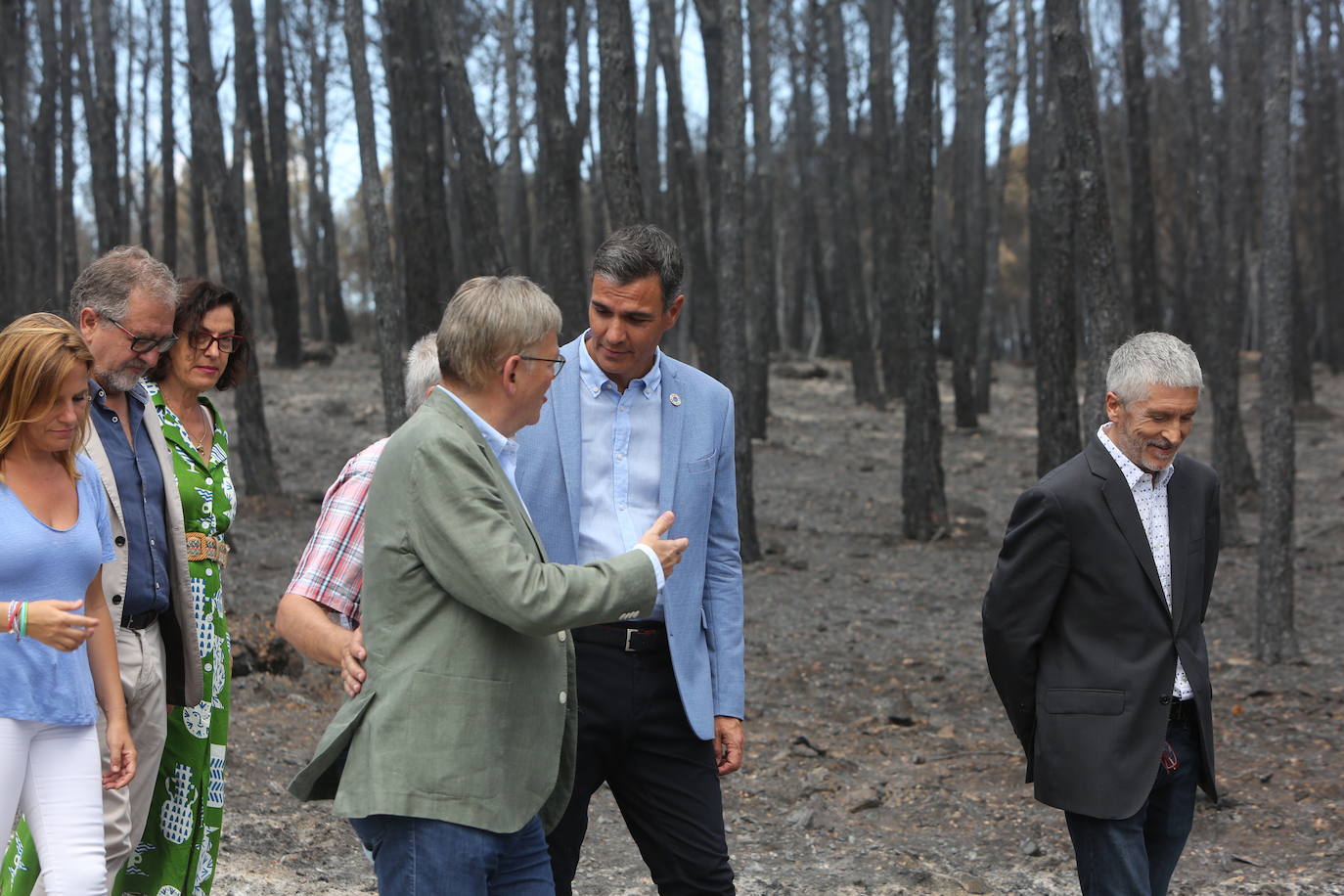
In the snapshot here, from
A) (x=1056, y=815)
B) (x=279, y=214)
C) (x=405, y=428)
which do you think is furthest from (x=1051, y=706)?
(x=279, y=214)

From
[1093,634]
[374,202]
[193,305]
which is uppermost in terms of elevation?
[374,202]

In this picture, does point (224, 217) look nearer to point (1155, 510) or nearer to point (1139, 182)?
point (1139, 182)

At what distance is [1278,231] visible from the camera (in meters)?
9.08

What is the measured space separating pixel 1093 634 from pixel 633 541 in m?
1.21

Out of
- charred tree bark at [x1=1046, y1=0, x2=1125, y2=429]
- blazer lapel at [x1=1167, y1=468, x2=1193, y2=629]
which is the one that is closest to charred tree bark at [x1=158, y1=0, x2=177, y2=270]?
charred tree bark at [x1=1046, y1=0, x2=1125, y2=429]

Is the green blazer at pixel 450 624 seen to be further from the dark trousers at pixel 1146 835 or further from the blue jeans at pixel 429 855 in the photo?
the dark trousers at pixel 1146 835

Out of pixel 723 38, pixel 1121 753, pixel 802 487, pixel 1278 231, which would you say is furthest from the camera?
pixel 802 487

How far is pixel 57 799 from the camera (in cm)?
322

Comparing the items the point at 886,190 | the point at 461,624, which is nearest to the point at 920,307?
the point at 886,190

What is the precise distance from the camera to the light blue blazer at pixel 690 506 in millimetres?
3387

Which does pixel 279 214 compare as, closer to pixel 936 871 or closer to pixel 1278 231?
pixel 1278 231

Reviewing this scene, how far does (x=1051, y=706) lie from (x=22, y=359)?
264cm

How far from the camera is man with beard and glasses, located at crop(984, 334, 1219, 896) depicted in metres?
3.48

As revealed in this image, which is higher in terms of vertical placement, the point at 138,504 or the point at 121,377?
the point at 121,377
